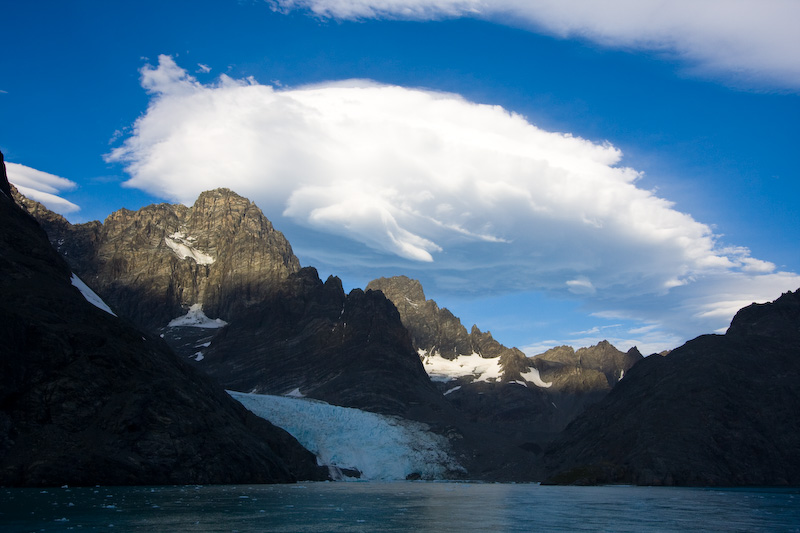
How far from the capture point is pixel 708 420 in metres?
137

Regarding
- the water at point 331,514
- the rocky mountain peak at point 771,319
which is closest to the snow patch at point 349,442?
the rocky mountain peak at point 771,319

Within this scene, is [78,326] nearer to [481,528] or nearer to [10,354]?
[10,354]

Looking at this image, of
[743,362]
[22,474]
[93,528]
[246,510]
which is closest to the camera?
[93,528]

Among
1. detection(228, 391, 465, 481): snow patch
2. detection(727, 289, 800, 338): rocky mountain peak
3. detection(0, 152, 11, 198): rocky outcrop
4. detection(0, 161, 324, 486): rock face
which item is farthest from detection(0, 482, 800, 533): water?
detection(228, 391, 465, 481): snow patch

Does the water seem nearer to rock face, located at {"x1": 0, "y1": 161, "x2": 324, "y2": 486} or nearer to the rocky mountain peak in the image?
rock face, located at {"x1": 0, "y1": 161, "x2": 324, "y2": 486}

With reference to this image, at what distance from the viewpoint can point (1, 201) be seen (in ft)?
329

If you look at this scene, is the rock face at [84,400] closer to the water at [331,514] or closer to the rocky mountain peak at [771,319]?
the water at [331,514]

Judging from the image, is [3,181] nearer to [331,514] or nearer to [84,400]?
[84,400]

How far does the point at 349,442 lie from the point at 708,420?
9552cm

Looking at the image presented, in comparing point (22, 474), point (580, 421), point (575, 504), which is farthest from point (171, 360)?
point (580, 421)

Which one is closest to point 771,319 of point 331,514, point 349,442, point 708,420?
point 708,420

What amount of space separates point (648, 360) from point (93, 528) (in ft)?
556

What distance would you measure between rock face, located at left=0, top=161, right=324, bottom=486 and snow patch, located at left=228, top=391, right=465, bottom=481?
245 ft

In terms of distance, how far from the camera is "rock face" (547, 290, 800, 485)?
129500 millimetres
